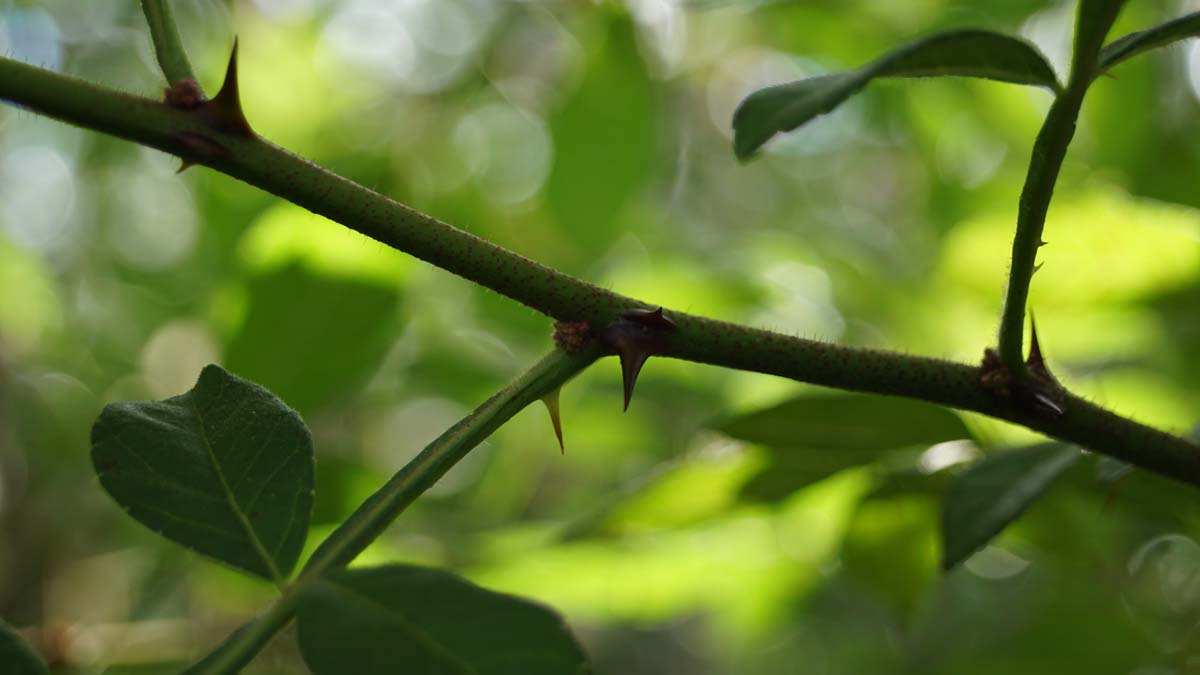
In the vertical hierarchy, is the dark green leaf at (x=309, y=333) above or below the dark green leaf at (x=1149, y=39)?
below

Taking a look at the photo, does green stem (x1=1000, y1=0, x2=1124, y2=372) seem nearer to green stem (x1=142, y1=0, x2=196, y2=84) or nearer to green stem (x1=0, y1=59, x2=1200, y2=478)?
green stem (x1=0, y1=59, x2=1200, y2=478)

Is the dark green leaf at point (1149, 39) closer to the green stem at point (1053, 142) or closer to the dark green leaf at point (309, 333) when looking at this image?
the green stem at point (1053, 142)

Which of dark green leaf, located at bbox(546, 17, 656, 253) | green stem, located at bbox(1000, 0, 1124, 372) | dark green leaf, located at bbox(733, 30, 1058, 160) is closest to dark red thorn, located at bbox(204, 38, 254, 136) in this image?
dark green leaf, located at bbox(733, 30, 1058, 160)

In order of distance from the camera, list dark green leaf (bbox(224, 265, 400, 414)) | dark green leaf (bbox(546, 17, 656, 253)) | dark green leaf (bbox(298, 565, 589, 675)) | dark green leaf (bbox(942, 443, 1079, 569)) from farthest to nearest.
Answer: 1. dark green leaf (bbox(546, 17, 656, 253))
2. dark green leaf (bbox(224, 265, 400, 414))
3. dark green leaf (bbox(942, 443, 1079, 569))
4. dark green leaf (bbox(298, 565, 589, 675))

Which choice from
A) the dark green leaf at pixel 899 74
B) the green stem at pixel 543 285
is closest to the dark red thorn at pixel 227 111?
the green stem at pixel 543 285

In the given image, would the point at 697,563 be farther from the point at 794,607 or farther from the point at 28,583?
the point at 28,583

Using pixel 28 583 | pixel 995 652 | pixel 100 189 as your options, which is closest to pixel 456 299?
pixel 995 652

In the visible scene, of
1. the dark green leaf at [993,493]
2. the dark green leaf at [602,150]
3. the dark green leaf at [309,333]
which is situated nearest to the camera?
the dark green leaf at [993,493]
